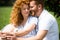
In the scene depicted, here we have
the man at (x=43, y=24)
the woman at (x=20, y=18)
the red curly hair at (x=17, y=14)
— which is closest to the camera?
the man at (x=43, y=24)

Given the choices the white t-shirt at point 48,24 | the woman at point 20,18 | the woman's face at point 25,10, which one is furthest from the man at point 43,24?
the woman's face at point 25,10

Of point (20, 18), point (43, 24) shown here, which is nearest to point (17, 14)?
point (20, 18)

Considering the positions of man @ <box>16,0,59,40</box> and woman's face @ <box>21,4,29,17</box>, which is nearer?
man @ <box>16,0,59,40</box>

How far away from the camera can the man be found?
3549mm

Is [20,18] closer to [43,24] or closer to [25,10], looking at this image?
[25,10]

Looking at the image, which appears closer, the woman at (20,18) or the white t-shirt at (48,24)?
the white t-shirt at (48,24)

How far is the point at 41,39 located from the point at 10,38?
0.41 metres

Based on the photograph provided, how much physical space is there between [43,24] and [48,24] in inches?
2.6

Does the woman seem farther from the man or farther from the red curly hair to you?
the man

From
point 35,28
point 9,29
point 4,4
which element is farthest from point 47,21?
point 4,4

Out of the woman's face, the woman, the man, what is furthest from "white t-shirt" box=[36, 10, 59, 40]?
the woman's face

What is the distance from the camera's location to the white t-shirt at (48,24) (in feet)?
11.7

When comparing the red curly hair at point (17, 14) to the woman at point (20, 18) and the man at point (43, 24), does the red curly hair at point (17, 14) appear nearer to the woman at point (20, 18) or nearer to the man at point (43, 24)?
the woman at point (20, 18)

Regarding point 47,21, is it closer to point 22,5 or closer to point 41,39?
point 41,39
